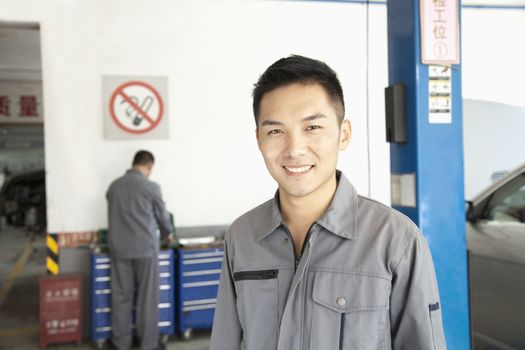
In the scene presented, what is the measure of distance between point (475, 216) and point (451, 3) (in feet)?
5.88

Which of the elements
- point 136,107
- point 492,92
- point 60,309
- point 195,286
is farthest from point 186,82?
point 492,92

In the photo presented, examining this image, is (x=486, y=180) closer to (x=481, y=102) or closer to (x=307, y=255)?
(x=481, y=102)

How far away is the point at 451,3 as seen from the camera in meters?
2.48

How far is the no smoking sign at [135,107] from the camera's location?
4832 mm

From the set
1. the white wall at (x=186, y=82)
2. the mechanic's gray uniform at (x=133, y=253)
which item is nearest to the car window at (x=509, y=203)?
the white wall at (x=186, y=82)

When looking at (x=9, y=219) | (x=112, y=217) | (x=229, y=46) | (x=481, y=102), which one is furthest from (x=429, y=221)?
(x=9, y=219)

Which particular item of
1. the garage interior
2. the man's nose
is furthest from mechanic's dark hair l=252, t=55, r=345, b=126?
the garage interior

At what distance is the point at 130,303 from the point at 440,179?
3.01m

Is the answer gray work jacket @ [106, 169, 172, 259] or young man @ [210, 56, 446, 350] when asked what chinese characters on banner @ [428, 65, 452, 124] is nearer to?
young man @ [210, 56, 446, 350]

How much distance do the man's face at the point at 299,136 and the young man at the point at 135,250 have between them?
3186mm

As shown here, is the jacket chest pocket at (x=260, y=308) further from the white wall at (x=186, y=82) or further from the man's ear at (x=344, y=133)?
the white wall at (x=186, y=82)

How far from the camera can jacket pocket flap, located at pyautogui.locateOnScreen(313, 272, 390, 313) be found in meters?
1.22

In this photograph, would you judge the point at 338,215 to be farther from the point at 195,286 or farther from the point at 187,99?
the point at 187,99

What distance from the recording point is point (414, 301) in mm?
1215
